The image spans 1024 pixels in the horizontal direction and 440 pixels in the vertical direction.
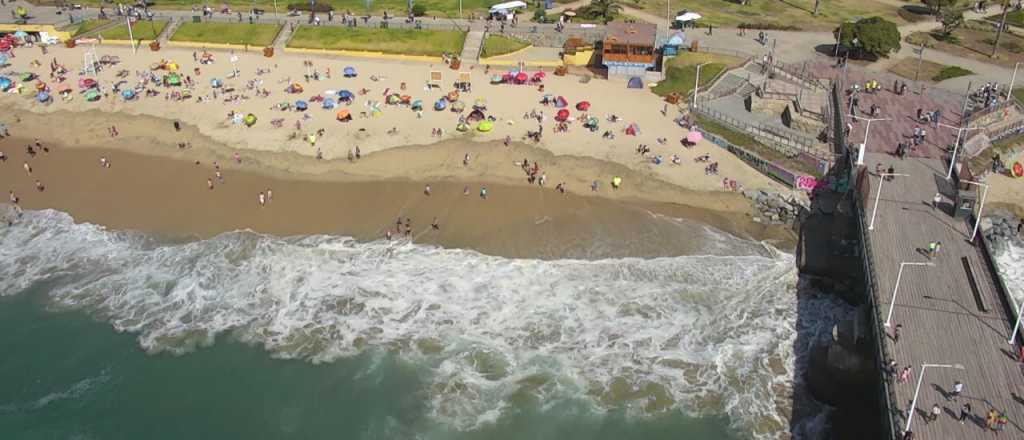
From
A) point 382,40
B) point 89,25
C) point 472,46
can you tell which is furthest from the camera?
point 89,25

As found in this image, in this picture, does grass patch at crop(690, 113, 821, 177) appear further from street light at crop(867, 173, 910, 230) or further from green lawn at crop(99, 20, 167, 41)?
green lawn at crop(99, 20, 167, 41)

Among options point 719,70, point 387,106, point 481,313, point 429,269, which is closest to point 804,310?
point 481,313

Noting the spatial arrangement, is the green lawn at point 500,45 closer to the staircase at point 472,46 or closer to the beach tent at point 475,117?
the staircase at point 472,46

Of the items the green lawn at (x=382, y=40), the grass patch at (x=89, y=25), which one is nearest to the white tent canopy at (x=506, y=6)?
the green lawn at (x=382, y=40)

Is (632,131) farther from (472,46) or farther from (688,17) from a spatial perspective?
(688,17)

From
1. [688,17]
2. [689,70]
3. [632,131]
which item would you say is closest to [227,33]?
[632,131]

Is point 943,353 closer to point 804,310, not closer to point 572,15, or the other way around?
point 804,310
